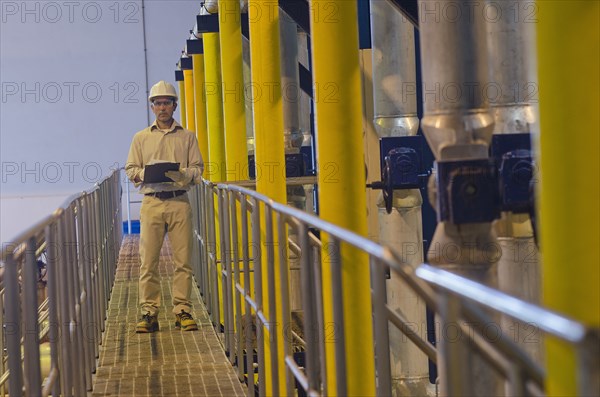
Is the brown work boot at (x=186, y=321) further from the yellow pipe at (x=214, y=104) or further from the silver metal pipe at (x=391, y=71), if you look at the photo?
the yellow pipe at (x=214, y=104)

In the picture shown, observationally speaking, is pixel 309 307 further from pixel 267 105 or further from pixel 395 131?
pixel 395 131

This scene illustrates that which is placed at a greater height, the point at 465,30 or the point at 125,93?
the point at 125,93

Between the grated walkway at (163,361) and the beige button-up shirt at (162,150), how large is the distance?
3.30ft

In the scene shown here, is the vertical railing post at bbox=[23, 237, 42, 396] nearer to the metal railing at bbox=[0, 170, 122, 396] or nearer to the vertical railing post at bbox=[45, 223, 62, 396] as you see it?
the metal railing at bbox=[0, 170, 122, 396]

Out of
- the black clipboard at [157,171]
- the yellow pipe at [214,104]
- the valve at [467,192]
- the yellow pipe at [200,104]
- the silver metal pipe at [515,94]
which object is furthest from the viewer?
the yellow pipe at [200,104]

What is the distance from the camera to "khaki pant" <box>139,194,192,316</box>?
6.91 metres

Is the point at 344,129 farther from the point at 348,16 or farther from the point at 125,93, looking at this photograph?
the point at 125,93

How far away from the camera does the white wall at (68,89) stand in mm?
22234

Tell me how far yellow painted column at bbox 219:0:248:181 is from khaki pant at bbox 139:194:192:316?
2.00 m

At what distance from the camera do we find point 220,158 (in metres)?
11.3

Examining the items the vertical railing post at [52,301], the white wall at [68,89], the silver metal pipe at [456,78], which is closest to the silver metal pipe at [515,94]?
the silver metal pipe at [456,78]

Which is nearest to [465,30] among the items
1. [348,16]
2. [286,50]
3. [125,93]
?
[348,16]

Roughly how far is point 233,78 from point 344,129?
4.54 metres

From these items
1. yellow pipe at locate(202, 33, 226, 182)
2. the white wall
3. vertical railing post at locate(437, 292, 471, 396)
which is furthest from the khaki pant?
the white wall
